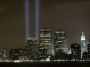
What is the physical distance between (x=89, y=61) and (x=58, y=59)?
652cm

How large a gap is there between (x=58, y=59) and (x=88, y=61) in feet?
20.7

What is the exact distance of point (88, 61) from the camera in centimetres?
8556

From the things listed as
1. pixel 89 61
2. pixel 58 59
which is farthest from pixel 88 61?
pixel 58 59

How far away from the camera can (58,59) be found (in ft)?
283

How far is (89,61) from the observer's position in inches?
3381

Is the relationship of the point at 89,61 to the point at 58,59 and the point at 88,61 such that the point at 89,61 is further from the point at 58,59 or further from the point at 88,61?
the point at 58,59

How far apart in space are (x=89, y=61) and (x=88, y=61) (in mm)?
396
